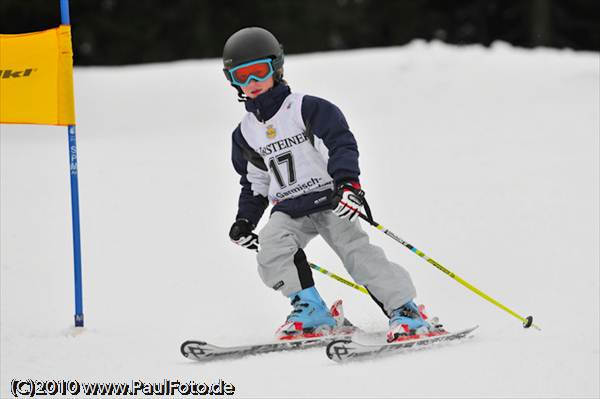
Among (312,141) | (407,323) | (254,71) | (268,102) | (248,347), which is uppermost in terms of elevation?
(254,71)

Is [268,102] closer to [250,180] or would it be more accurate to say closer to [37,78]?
[250,180]

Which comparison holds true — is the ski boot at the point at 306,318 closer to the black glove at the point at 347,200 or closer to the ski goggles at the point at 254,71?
the black glove at the point at 347,200

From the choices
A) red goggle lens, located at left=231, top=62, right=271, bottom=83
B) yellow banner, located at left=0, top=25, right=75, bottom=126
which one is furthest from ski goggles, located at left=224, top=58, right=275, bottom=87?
yellow banner, located at left=0, top=25, right=75, bottom=126

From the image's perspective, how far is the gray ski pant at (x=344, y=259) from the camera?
520cm

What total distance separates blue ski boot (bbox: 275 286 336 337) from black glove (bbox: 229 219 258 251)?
46 cm

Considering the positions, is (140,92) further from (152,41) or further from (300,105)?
(152,41)

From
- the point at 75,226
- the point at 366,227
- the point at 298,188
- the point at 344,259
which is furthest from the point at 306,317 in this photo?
the point at 366,227

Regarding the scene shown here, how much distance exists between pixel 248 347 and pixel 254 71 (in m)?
1.67

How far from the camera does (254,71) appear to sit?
17.2 feet

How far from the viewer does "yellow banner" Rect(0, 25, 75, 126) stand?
19.9 feet

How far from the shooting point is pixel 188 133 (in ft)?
39.3

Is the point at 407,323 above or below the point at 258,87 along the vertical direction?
below

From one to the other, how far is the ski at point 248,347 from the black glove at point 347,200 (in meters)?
0.83

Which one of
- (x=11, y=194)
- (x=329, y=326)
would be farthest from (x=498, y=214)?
(x=11, y=194)
